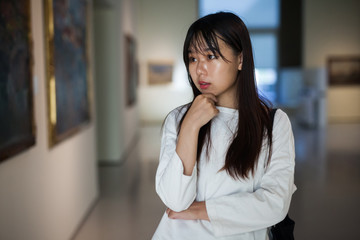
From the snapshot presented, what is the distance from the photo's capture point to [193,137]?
6.30ft

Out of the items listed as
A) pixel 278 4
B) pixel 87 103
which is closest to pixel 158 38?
pixel 278 4

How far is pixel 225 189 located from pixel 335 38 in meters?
23.2

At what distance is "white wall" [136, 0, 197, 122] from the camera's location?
22.5 m

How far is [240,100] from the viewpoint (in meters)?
2.13

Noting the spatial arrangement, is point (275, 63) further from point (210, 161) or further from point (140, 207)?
point (210, 161)

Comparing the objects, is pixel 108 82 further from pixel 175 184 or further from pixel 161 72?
pixel 161 72

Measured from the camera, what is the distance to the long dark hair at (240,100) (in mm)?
1981

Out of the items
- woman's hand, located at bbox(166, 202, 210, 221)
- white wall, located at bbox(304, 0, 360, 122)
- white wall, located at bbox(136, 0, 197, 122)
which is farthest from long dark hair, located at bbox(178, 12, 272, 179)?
white wall, located at bbox(304, 0, 360, 122)

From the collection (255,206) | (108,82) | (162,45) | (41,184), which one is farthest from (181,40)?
(255,206)

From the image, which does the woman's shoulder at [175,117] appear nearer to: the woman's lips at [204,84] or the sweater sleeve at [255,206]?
the woman's lips at [204,84]

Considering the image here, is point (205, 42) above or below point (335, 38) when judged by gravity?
below

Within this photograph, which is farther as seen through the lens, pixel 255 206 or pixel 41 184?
pixel 41 184

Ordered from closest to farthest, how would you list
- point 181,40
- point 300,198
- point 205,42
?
point 205,42, point 300,198, point 181,40

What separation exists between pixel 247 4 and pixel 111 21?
15.9 m
